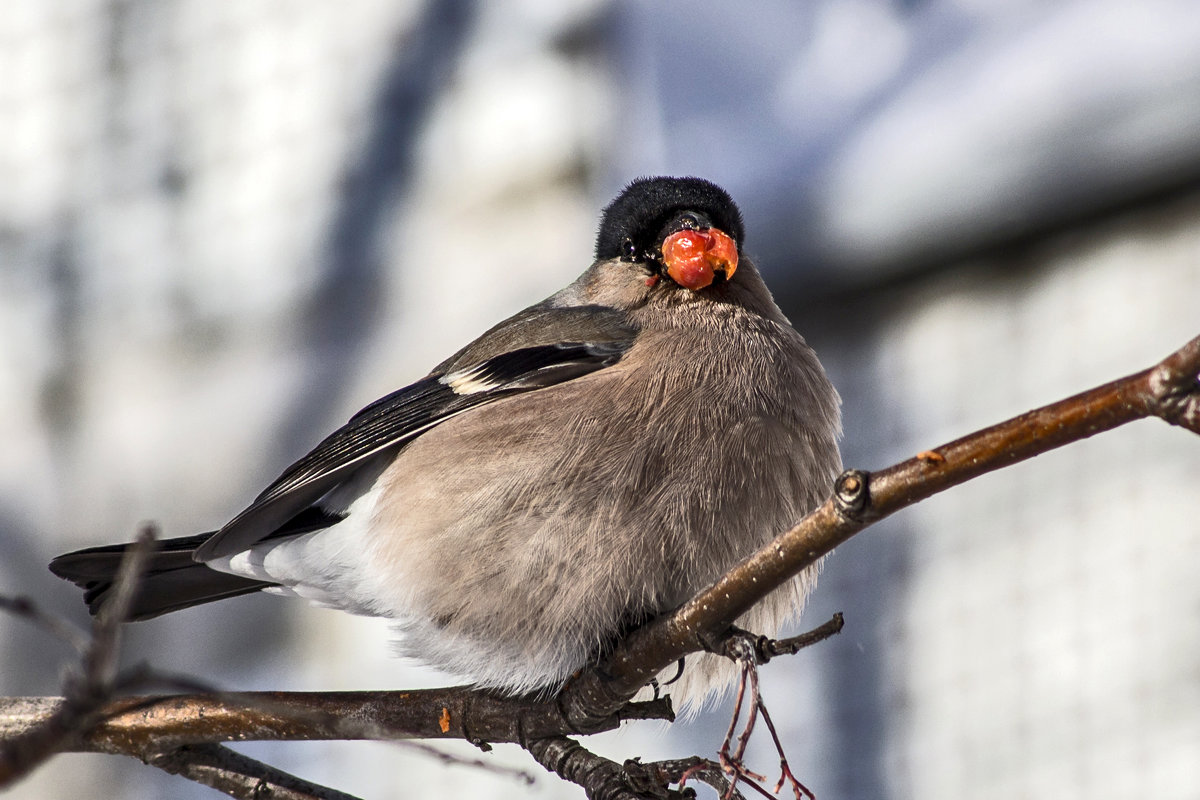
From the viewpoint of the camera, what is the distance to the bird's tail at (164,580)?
297 cm

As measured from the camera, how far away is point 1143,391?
5.06 feet

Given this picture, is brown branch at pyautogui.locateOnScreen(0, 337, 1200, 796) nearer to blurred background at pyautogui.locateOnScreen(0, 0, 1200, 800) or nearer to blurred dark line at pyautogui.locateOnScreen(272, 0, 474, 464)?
blurred background at pyautogui.locateOnScreen(0, 0, 1200, 800)

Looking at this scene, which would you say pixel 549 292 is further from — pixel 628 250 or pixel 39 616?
pixel 39 616

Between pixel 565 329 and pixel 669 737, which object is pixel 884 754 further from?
pixel 565 329

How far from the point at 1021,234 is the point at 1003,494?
2.91 feet

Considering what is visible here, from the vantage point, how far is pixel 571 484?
2543 mm

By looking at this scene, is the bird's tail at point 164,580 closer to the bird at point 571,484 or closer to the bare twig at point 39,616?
the bird at point 571,484

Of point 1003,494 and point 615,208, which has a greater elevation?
point 615,208

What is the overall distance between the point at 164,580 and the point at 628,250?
1317mm

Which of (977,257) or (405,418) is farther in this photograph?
(977,257)

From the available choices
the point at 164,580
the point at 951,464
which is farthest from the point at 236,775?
the point at 951,464

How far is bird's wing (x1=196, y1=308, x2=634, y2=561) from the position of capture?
2.89 m

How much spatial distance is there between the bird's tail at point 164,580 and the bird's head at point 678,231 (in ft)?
3.80

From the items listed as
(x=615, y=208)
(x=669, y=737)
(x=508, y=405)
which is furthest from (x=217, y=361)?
(x=508, y=405)
